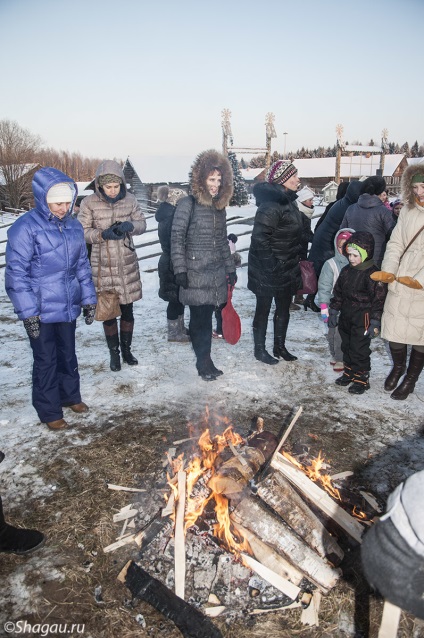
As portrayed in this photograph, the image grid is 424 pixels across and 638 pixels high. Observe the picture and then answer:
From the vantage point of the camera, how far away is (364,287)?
4.77 m

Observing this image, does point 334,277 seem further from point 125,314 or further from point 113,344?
point 113,344

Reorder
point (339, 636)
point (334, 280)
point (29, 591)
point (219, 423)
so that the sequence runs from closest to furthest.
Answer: point (339, 636) < point (29, 591) < point (219, 423) < point (334, 280)

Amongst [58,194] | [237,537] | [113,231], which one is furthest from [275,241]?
[237,537]

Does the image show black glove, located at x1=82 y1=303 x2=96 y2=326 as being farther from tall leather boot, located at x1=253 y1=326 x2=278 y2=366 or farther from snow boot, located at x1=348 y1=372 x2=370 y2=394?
snow boot, located at x1=348 y1=372 x2=370 y2=394

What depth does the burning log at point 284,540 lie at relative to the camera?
2.55 m

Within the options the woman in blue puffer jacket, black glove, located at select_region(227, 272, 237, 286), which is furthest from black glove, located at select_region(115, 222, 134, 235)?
black glove, located at select_region(227, 272, 237, 286)

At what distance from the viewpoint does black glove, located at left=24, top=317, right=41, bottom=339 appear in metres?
3.78

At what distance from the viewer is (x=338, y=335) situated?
5.50 meters

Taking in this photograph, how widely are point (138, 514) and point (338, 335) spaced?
11.6ft

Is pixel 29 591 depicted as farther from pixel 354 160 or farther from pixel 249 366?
pixel 354 160

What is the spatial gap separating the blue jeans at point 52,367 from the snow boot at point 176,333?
242 cm

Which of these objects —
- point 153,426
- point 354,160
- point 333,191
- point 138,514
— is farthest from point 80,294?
point 354,160

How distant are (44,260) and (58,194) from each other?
624 millimetres

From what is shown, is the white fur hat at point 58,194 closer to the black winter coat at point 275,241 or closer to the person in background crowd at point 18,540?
the black winter coat at point 275,241
